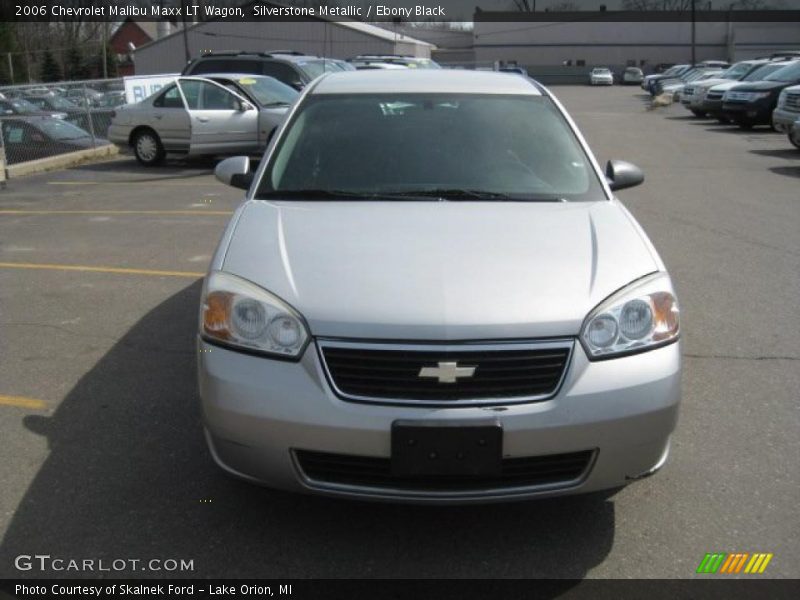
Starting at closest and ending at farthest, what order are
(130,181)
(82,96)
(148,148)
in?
1. (130,181)
2. (148,148)
3. (82,96)

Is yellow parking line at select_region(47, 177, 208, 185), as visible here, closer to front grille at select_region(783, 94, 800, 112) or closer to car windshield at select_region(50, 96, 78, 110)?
car windshield at select_region(50, 96, 78, 110)

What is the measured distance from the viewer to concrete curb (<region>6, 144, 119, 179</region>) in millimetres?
14697

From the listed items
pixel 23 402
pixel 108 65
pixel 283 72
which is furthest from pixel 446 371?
pixel 108 65

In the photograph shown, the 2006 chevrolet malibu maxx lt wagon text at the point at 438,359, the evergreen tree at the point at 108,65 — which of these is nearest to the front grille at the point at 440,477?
the 2006 chevrolet malibu maxx lt wagon text at the point at 438,359

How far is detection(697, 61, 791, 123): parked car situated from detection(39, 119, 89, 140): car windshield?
17.2 m

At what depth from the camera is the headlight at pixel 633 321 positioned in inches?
119

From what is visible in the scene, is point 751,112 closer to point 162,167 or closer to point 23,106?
point 162,167

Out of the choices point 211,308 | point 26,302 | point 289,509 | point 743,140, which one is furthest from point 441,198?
point 743,140

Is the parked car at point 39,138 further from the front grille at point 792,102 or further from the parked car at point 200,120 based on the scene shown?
the front grille at point 792,102

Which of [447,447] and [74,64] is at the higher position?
[74,64]

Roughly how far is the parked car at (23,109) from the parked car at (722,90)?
17.7 metres

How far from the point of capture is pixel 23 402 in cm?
463

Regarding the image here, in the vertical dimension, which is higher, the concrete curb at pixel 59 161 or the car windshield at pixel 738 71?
the car windshield at pixel 738 71

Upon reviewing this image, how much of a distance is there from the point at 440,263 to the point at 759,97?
21.4 meters
